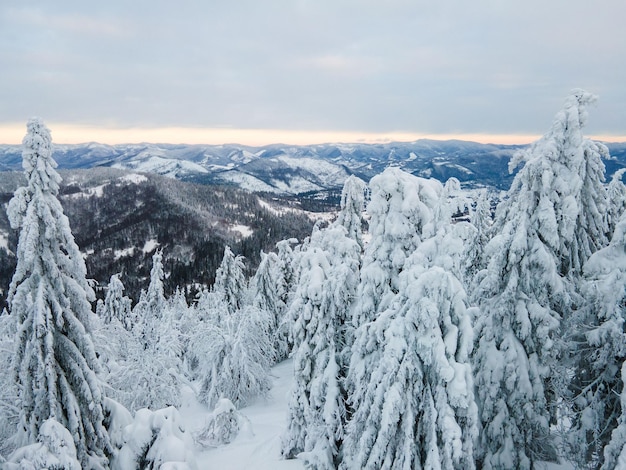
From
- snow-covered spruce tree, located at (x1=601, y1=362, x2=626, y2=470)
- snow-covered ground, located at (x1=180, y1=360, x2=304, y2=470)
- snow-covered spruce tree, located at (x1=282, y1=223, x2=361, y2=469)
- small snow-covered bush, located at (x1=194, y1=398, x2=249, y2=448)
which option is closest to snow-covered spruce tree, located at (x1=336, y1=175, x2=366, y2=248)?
snow-covered spruce tree, located at (x1=282, y1=223, x2=361, y2=469)

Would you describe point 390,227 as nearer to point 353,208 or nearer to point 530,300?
point 530,300

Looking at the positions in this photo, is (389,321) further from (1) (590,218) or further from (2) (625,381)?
(1) (590,218)

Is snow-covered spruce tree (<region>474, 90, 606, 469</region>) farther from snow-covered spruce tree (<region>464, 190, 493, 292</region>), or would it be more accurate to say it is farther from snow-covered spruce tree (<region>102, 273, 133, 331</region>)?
snow-covered spruce tree (<region>102, 273, 133, 331</region>)

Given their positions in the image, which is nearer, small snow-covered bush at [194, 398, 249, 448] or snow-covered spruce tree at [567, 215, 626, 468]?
snow-covered spruce tree at [567, 215, 626, 468]

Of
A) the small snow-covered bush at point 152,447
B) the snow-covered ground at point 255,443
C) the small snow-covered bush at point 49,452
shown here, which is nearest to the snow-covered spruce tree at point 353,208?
the snow-covered ground at point 255,443

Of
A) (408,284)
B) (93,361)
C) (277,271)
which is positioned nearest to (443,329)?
(408,284)

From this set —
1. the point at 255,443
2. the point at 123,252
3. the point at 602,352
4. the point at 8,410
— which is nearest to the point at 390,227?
the point at 602,352
